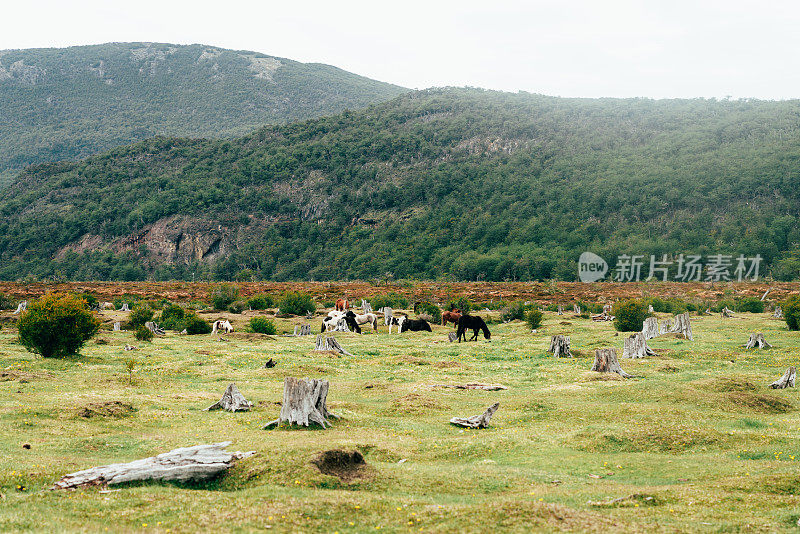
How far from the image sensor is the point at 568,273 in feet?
389

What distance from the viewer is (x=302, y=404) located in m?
16.2

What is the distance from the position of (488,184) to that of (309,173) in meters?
57.0

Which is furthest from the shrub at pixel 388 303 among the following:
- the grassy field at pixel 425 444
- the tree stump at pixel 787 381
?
the tree stump at pixel 787 381

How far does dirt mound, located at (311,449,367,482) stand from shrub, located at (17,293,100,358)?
771 inches

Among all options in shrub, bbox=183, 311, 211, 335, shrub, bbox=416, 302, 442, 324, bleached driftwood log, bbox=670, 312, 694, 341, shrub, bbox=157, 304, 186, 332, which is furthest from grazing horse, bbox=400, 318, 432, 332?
bleached driftwood log, bbox=670, 312, 694, 341

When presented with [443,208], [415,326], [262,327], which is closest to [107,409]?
[262,327]

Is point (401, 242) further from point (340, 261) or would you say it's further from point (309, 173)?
point (309, 173)

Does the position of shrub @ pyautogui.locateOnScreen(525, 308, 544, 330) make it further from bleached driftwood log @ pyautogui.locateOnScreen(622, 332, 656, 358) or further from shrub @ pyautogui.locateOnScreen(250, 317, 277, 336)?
shrub @ pyautogui.locateOnScreen(250, 317, 277, 336)

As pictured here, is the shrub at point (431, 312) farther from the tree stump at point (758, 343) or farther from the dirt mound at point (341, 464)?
the dirt mound at point (341, 464)

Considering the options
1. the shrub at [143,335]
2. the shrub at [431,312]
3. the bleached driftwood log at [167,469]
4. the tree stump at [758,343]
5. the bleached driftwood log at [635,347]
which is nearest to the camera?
the bleached driftwood log at [167,469]

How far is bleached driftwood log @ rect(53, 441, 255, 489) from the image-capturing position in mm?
10461

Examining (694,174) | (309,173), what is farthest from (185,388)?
(309,173)

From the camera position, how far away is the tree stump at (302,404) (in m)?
16.2

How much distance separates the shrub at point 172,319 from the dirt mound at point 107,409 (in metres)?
26.2
